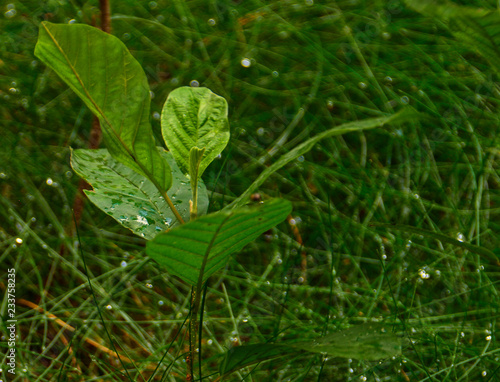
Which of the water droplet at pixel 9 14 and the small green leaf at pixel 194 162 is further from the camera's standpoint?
the water droplet at pixel 9 14

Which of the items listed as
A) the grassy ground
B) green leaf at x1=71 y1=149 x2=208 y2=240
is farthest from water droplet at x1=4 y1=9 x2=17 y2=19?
green leaf at x1=71 y1=149 x2=208 y2=240

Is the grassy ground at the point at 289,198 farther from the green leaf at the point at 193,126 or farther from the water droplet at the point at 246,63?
the green leaf at the point at 193,126

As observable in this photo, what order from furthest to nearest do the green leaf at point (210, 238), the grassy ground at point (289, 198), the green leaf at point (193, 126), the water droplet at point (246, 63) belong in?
the water droplet at point (246, 63)
the grassy ground at point (289, 198)
the green leaf at point (193, 126)
the green leaf at point (210, 238)

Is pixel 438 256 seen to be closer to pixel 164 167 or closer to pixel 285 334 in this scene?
pixel 285 334

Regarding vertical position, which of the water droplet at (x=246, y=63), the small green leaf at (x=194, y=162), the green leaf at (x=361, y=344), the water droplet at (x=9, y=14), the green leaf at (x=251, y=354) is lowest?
the water droplet at (x=9, y=14)

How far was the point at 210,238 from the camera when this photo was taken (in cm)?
32

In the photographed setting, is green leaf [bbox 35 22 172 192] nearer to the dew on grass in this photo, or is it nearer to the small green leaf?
the small green leaf

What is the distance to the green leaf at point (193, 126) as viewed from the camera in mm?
402

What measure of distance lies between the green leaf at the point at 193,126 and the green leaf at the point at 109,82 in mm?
30

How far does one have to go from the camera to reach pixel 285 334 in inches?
29.6

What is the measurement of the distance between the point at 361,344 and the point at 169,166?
0.19m

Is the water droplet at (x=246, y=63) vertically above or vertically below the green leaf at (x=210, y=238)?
below

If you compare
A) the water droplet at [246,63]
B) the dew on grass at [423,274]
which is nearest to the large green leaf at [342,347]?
the dew on grass at [423,274]

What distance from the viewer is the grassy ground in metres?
0.75
